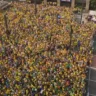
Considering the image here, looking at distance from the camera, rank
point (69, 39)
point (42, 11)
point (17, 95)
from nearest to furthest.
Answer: point (17, 95)
point (69, 39)
point (42, 11)

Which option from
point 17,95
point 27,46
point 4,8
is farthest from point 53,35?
point 4,8

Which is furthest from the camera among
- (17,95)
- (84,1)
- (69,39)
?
(84,1)

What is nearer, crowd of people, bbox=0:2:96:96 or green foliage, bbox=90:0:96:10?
crowd of people, bbox=0:2:96:96

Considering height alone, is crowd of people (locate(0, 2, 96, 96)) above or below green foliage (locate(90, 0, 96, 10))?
below

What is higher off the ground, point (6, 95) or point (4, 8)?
point (4, 8)

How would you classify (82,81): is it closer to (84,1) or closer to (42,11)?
(42,11)

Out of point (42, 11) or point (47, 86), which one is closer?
point (47, 86)

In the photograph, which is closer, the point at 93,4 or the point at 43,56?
the point at 43,56

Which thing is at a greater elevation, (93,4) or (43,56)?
(93,4)
